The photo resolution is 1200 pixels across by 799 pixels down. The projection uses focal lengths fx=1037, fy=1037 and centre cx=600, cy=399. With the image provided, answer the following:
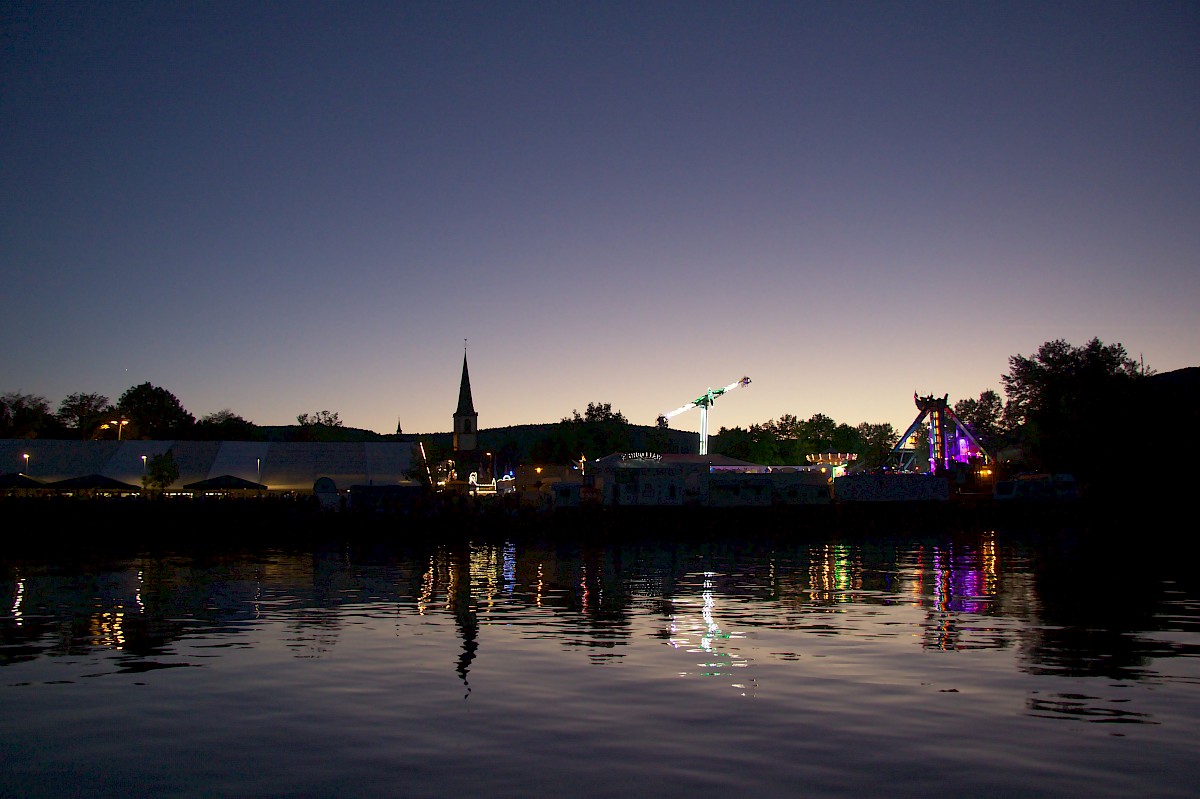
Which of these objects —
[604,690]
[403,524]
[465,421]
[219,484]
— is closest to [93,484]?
[219,484]

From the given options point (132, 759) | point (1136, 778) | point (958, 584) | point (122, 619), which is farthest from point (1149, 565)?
point (132, 759)

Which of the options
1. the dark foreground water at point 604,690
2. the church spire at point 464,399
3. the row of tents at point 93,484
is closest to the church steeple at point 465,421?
the church spire at point 464,399

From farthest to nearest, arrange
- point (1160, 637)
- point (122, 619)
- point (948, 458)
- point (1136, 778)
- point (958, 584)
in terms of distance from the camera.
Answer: point (948, 458), point (958, 584), point (122, 619), point (1160, 637), point (1136, 778)

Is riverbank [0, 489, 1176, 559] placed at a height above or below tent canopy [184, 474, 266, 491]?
below

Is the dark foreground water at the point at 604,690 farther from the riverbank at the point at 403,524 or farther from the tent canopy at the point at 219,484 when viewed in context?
the tent canopy at the point at 219,484

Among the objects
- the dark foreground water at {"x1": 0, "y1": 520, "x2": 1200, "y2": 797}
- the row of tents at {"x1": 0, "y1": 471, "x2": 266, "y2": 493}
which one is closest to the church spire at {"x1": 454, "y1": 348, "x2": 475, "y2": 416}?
the row of tents at {"x1": 0, "y1": 471, "x2": 266, "y2": 493}

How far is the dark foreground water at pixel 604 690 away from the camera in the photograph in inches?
391

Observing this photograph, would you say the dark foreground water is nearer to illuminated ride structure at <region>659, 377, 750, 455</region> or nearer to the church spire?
illuminated ride structure at <region>659, 377, 750, 455</region>

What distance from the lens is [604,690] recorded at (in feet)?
46.2

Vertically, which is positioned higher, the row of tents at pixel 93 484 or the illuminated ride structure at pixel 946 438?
the illuminated ride structure at pixel 946 438

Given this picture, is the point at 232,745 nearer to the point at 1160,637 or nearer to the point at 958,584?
the point at 1160,637

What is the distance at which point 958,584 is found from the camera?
29719 millimetres

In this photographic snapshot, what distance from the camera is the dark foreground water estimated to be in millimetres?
9930

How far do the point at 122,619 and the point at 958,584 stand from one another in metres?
21.8
